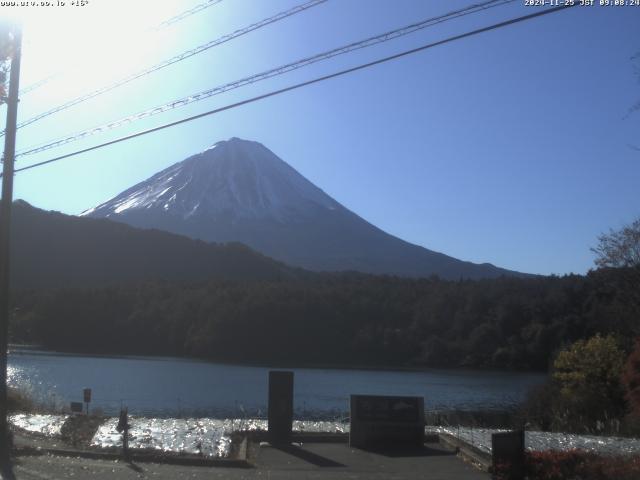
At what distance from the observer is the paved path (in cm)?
1229

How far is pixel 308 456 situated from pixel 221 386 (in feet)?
70.0

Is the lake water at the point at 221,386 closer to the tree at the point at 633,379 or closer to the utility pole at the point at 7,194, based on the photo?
the utility pole at the point at 7,194

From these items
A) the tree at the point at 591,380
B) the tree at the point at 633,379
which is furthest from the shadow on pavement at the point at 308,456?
the tree at the point at 591,380

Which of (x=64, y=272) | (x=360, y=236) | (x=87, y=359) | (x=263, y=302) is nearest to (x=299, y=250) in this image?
(x=360, y=236)

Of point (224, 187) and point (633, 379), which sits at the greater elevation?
point (224, 187)

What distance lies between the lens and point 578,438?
55.8 ft

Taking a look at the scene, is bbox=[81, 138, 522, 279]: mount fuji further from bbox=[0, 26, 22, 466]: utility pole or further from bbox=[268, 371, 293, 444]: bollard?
bbox=[268, 371, 293, 444]: bollard

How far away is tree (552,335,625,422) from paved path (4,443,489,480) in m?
11.3

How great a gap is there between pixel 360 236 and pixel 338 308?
9705 cm

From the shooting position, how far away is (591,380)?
28.1 m

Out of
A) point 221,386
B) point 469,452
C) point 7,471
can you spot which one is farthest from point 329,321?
point 7,471

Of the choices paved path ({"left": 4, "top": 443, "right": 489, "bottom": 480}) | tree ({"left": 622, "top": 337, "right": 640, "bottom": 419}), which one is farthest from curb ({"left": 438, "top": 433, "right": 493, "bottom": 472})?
tree ({"left": 622, "top": 337, "right": 640, "bottom": 419})

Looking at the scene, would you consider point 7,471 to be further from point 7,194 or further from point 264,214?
point 264,214

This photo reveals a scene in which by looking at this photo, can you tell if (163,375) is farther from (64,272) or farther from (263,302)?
(64,272)
